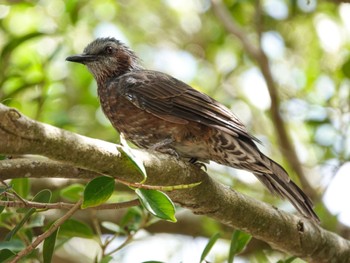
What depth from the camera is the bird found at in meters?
4.43

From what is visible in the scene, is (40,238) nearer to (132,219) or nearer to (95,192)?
(95,192)

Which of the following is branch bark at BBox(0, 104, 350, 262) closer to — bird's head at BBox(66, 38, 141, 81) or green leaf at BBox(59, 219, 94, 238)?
green leaf at BBox(59, 219, 94, 238)

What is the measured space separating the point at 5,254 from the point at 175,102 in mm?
1987

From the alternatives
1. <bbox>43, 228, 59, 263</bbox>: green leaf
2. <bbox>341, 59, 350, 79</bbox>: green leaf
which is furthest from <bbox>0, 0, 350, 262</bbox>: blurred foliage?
<bbox>43, 228, 59, 263</bbox>: green leaf

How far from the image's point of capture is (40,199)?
3270mm

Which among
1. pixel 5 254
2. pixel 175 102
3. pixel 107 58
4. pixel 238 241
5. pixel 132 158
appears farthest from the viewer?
pixel 107 58

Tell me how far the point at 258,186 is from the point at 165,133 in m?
1.98

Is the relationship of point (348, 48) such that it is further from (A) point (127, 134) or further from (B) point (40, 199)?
(B) point (40, 199)

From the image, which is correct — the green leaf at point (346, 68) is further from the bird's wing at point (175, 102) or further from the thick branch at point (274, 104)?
the bird's wing at point (175, 102)

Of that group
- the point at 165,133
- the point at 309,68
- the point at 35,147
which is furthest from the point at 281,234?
the point at 309,68

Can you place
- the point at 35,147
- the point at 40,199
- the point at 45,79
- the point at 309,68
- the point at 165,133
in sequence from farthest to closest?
the point at 309,68 < the point at 45,79 < the point at 165,133 < the point at 40,199 < the point at 35,147

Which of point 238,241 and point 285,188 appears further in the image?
point 285,188

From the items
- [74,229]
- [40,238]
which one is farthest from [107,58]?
[40,238]

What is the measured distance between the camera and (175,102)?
4.72m
